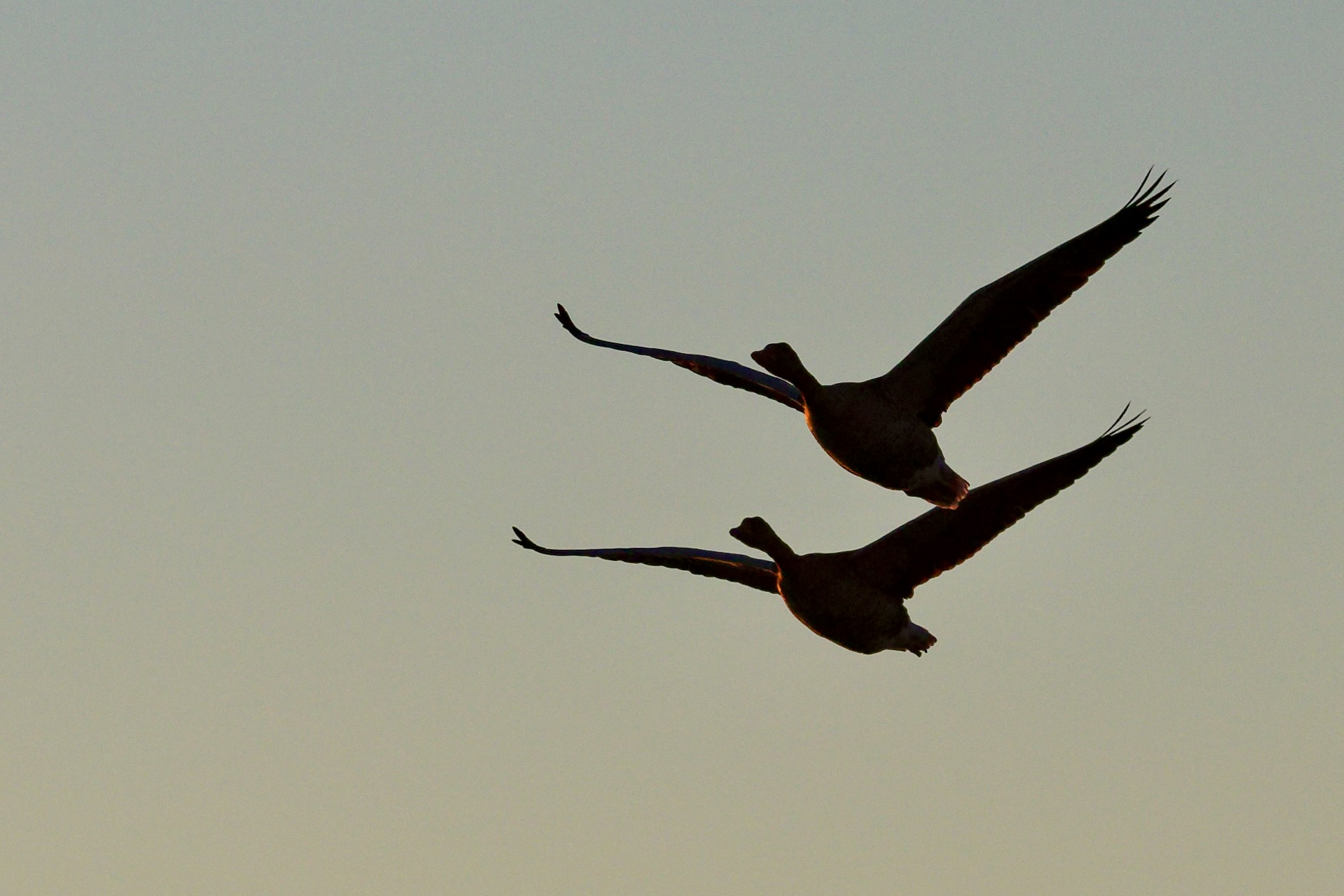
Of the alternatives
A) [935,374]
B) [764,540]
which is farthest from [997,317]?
[764,540]

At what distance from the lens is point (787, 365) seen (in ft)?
88.9

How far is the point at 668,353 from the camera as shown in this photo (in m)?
28.5

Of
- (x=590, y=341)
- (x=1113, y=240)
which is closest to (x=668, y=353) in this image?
(x=590, y=341)

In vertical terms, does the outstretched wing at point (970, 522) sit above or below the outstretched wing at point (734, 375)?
below

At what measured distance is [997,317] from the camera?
88.7 feet

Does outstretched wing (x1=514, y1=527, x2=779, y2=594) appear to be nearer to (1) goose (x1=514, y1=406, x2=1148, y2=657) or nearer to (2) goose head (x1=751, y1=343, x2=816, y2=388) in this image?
(1) goose (x1=514, y1=406, x2=1148, y2=657)

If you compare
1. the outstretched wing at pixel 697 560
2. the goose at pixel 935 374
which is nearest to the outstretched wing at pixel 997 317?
the goose at pixel 935 374

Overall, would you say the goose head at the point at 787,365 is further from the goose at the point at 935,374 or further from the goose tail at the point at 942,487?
the goose tail at the point at 942,487

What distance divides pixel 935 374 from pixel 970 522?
1571 mm

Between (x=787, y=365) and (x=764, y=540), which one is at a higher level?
(x=787, y=365)

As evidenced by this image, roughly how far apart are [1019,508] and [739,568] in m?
3.13

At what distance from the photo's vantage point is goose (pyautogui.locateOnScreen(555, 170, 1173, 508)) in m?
26.5

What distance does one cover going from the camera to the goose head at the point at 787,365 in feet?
88.8

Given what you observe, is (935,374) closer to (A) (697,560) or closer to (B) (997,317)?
(B) (997,317)
